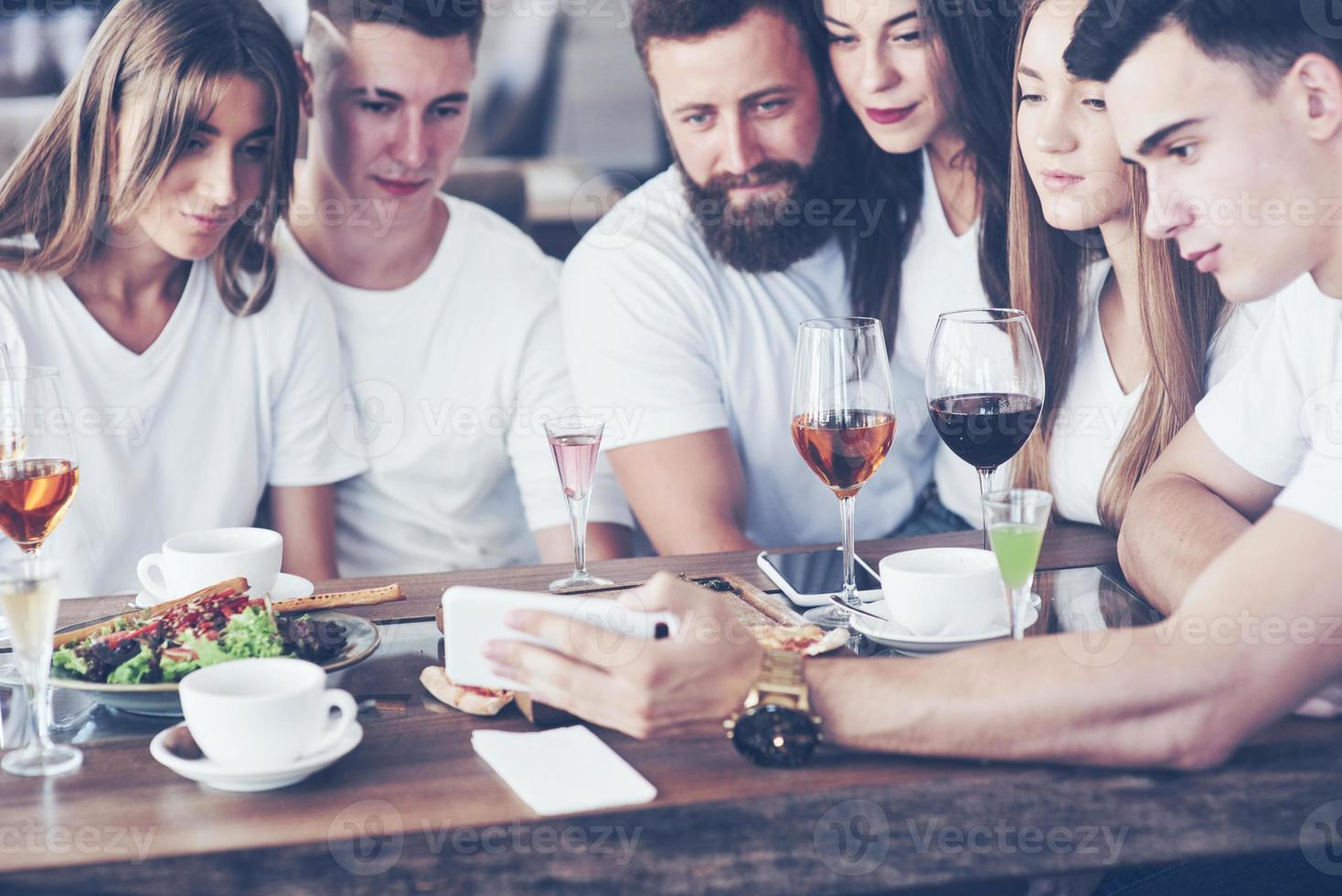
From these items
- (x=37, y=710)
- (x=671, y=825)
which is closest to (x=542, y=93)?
(x=37, y=710)

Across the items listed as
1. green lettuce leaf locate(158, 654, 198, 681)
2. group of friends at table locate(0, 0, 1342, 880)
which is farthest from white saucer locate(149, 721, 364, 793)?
group of friends at table locate(0, 0, 1342, 880)

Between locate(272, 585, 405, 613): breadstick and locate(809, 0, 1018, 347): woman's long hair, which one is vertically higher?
locate(809, 0, 1018, 347): woman's long hair

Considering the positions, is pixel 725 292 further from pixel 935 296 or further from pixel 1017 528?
pixel 1017 528

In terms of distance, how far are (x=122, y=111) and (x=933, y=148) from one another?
4.31 feet

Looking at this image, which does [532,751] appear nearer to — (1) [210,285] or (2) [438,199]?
(1) [210,285]

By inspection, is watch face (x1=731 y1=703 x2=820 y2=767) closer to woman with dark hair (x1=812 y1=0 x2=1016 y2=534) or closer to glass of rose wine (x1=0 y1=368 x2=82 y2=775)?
glass of rose wine (x1=0 y1=368 x2=82 y2=775)

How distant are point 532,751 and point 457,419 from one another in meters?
1.46

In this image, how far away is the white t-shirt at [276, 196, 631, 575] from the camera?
7.81 feet

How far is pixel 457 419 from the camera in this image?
2.42 m

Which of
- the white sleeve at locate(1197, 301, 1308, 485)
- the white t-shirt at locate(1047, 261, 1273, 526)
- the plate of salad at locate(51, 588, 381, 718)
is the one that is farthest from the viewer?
the white t-shirt at locate(1047, 261, 1273, 526)

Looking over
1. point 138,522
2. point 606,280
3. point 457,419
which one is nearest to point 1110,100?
point 606,280

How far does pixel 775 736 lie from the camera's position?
984mm

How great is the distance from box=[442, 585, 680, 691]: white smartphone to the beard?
127 centimetres

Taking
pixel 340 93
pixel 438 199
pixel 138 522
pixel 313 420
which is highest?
pixel 340 93
